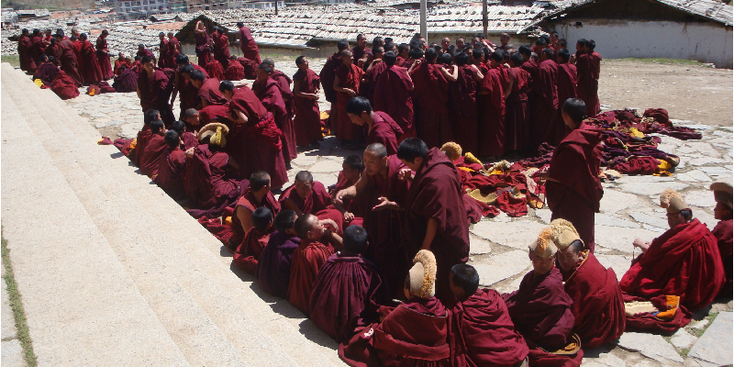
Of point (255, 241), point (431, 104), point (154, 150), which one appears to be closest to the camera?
point (255, 241)

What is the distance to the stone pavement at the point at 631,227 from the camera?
391 centimetres

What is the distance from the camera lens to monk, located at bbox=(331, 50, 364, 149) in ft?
29.3

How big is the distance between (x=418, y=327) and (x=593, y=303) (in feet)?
4.12

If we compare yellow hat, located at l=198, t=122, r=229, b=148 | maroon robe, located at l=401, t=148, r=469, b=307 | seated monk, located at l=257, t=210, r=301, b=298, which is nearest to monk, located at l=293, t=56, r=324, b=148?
yellow hat, located at l=198, t=122, r=229, b=148

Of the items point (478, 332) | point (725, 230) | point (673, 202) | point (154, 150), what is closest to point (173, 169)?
point (154, 150)

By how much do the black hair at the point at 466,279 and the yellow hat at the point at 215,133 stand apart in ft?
14.3

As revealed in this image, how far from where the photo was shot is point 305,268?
451 cm

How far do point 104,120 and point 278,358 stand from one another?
9.57 m

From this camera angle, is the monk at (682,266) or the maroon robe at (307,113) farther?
the maroon robe at (307,113)

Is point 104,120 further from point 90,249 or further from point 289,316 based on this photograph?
point 289,316

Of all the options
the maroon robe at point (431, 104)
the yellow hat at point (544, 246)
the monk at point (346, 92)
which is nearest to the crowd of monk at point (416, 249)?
the yellow hat at point (544, 246)

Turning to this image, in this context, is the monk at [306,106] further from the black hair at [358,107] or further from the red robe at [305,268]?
the red robe at [305,268]

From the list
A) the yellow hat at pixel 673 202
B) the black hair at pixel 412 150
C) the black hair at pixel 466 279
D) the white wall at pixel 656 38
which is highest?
the white wall at pixel 656 38

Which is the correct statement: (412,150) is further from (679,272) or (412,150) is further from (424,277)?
(679,272)
